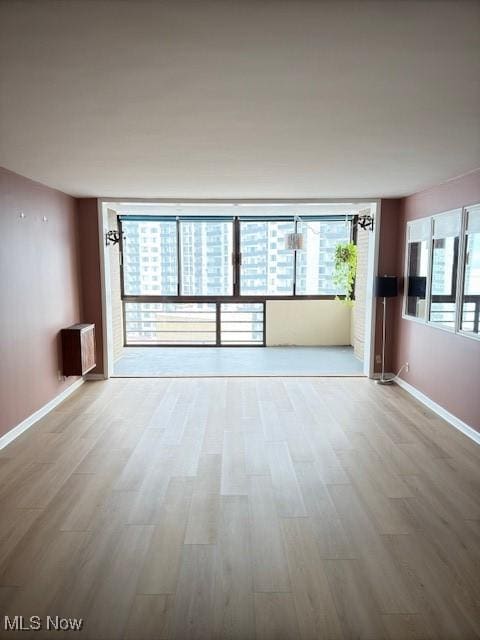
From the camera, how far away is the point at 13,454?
142 inches

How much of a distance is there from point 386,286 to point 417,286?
396mm

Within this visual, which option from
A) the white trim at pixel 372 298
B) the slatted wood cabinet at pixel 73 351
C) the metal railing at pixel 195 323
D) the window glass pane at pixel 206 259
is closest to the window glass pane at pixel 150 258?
the window glass pane at pixel 206 259

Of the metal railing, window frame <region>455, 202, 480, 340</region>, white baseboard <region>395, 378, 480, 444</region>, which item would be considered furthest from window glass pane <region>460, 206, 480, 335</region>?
the metal railing

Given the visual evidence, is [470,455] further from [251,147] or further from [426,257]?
[251,147]

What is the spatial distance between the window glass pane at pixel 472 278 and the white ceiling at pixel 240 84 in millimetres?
526

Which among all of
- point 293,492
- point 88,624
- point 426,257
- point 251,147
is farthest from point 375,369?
point 88,624

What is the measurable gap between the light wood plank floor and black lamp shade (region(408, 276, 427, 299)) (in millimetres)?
1565

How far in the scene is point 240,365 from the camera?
6.95m

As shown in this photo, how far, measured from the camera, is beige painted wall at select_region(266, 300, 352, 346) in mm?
8492

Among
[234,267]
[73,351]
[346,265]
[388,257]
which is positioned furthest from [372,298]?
[73,351]

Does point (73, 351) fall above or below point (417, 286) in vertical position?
below

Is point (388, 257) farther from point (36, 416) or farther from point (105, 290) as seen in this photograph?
point (36, 416)

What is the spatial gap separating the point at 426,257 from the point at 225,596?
14.1 ft
